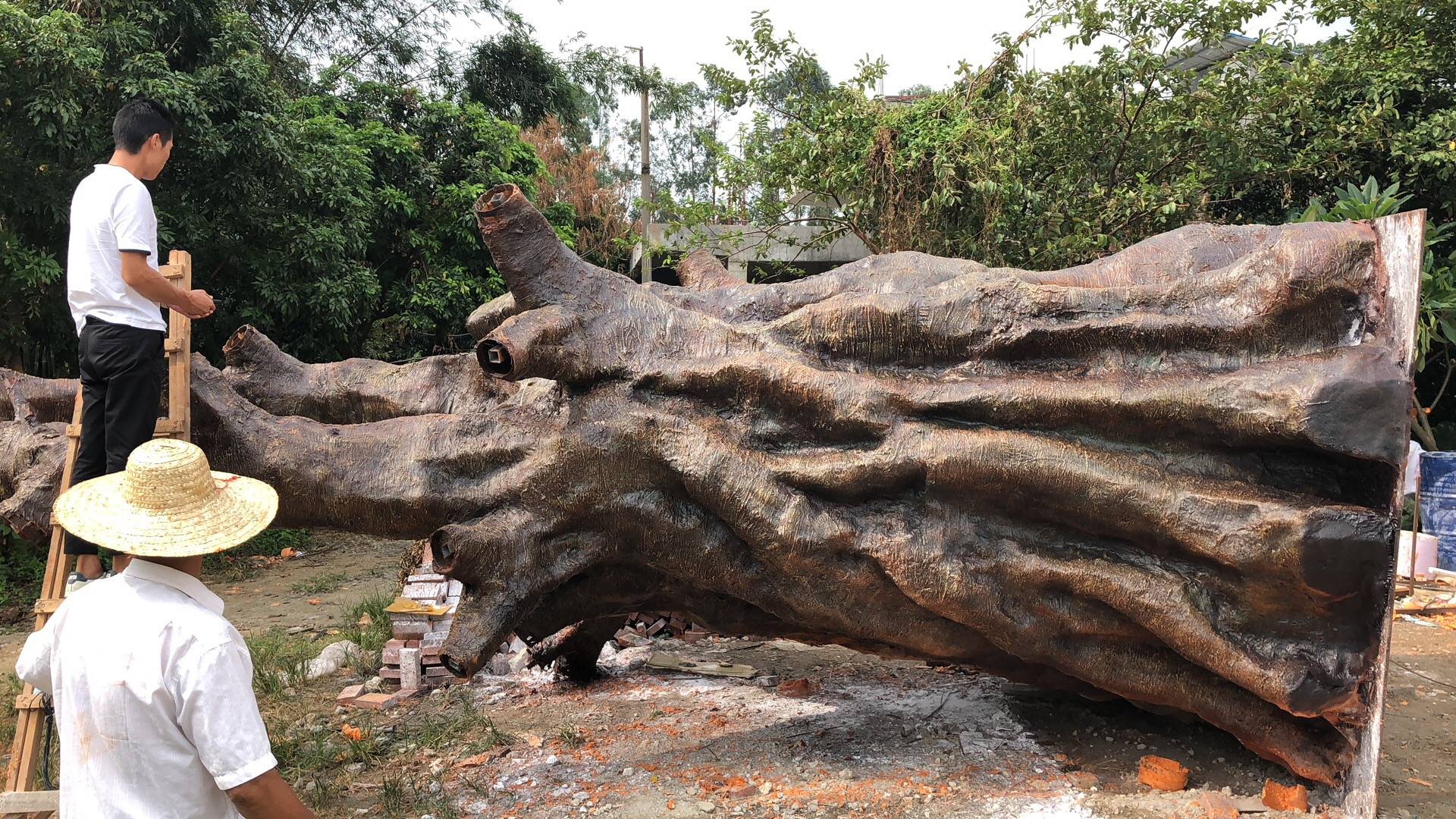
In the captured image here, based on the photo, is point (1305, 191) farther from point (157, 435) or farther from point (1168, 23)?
point (157, 435)

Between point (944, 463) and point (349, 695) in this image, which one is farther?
point (349, 695)

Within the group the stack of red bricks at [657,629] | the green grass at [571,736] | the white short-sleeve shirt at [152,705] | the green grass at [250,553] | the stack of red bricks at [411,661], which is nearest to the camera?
the white short-sleeve shirt at [152,705]

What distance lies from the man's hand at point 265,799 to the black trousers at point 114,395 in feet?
6.03

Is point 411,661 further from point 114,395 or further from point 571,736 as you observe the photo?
point 114,395

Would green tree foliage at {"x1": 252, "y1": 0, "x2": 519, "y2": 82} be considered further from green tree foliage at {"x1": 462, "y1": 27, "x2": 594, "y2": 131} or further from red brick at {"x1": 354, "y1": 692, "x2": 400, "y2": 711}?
red brick at {"x1": 354, "y1": 692, "x2": 400, "y2": 711}

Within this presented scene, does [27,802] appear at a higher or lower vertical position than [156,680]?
lower

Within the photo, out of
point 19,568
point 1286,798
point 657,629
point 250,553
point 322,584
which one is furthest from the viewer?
point 250,553

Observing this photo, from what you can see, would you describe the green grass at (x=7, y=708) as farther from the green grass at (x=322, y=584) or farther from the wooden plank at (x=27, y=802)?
the green grass at (x=322, y=584)

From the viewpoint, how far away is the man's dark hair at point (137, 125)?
3555 mm

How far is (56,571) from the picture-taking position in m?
3.47

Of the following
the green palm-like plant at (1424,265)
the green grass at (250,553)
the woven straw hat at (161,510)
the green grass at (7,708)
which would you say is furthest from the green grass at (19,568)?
the green palm-like plant at (1424,265)

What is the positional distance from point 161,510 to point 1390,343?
12.6 feet

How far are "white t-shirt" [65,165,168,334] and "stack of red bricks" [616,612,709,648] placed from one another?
3966 mm

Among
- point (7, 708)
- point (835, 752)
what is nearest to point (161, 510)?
point (835, 752)
